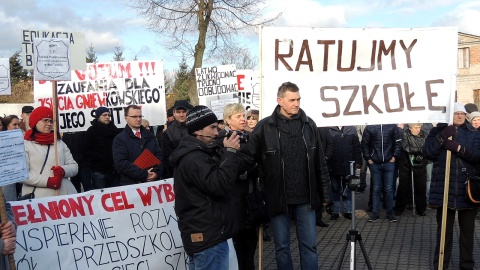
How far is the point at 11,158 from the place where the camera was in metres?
4.64

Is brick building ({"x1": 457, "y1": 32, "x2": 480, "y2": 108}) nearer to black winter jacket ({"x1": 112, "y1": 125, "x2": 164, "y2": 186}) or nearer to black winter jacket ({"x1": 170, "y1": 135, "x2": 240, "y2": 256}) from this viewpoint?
black winter jacket ({"x1": 112, "y1": 125, "x2": 164, "y2": 186})

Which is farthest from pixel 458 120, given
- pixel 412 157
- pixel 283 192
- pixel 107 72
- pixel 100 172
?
pixel 107 72

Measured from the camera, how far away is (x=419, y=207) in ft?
37.4

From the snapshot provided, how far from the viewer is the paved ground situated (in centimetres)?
778

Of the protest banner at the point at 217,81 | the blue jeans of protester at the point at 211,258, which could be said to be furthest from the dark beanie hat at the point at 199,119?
the protest banner at the point at 217,81

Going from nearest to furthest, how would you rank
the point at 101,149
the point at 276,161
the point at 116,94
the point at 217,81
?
the point at 276,161
the point at 101,149
the point at 116,94
the point at 217,81

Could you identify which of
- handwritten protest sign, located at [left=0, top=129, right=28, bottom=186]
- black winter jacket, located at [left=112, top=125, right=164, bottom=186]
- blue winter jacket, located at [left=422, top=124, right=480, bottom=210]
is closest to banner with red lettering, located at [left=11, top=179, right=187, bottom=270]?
black winter jacket, located at [left=112, top=125, right=164, bottom=186]

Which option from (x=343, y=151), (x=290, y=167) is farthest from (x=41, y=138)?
(x=343, y=151)

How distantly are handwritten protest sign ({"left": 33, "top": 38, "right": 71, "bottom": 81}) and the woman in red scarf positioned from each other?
1.13 metres

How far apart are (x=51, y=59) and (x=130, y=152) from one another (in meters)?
1.64

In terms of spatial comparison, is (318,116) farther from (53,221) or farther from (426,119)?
(53,221)

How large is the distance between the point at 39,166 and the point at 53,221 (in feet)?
3.13

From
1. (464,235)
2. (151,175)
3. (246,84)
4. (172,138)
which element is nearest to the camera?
(464,235)

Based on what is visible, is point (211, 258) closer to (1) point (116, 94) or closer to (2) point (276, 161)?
(2) point (276, 161)
